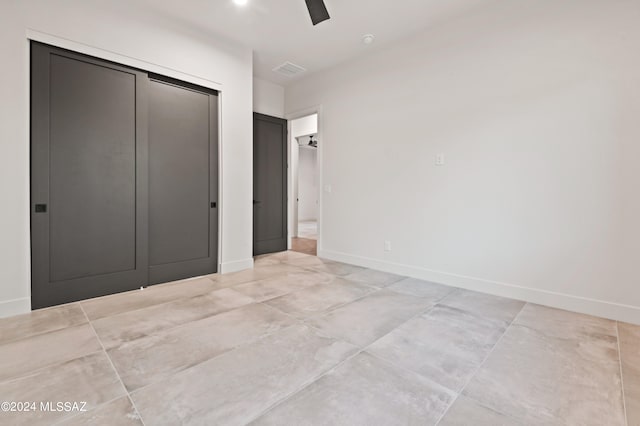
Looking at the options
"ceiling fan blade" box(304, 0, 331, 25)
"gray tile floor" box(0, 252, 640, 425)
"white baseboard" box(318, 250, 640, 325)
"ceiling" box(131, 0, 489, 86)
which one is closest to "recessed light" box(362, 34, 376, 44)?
"ceiling" box(131, 0, 489, 86)

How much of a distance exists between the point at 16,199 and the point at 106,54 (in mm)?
1660

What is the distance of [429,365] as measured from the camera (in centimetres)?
182

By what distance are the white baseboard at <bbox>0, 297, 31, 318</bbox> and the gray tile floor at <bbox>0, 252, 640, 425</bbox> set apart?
4.0 inches

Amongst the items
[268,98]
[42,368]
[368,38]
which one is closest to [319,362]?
[42,368]

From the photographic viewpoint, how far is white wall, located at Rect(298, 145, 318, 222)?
461 inches

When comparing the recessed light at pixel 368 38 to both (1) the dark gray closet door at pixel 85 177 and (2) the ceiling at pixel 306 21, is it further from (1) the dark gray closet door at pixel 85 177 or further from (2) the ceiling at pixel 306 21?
(1) the dark gray closet door at pixel 85 177

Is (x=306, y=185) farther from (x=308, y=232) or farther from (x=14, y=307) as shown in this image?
(x=14, y=307)

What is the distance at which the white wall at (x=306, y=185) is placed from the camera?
11.7m

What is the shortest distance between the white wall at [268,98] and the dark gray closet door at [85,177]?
2123mm

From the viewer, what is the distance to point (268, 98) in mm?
5320

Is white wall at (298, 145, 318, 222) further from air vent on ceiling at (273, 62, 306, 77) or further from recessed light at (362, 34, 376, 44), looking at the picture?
recessed light at (362, 34, 376, 44)

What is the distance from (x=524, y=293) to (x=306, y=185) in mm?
9709

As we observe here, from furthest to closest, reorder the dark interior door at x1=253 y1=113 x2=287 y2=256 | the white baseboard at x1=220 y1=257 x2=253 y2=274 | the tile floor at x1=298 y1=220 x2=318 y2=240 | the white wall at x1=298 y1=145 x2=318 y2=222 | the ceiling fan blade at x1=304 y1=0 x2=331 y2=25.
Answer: the white wall at x1=298 y1=145 x2=318 y2=222
the tile floor at x1=298 y1=220 x2=318 y2=240
the dark interior door at x1=253 y1=113 x2=287 y2=256
the white baseboard at x1=220 y1=257 x2=253 y2=274
the ceiling fan blade at x1=304 y1=0 x2=331 y2=25

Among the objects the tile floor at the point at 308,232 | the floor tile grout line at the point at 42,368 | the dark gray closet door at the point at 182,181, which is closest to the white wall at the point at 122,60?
the dark gray closet door at the point at 182,181
